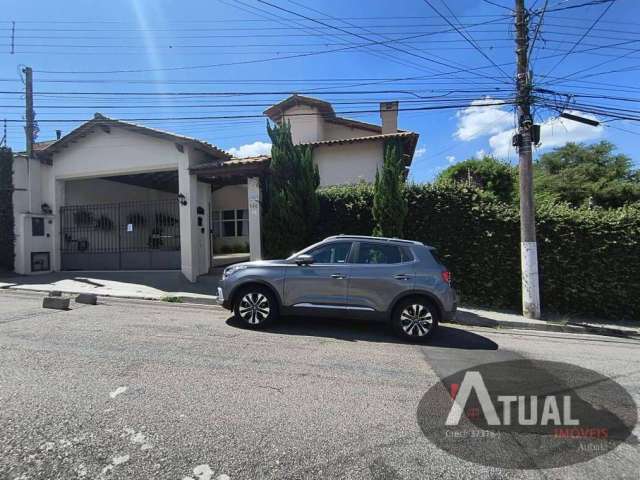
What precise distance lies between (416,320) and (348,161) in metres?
11.3

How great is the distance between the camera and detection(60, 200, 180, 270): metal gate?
1258 centimetres

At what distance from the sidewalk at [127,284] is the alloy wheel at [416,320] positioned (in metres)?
5.07

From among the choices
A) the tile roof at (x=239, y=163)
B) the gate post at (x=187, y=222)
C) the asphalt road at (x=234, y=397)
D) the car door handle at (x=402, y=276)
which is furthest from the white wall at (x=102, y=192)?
the car door handle at (x=402, y=276)

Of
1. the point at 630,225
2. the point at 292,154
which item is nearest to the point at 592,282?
the point at 630,225

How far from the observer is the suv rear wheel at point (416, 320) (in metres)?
6.26

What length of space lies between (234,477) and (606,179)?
111ft

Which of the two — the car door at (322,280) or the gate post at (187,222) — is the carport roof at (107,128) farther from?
the car door at (322,280)

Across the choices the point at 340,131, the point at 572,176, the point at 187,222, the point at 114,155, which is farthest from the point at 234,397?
the point at 572,176

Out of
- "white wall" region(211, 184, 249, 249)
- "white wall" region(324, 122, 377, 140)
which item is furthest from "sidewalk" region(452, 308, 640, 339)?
"white wall" region(211, 184, 249, 249)

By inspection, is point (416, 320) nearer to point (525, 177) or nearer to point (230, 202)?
point (525, 177)

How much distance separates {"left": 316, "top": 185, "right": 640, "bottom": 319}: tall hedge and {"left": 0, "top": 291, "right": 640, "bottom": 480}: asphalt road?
255 cm

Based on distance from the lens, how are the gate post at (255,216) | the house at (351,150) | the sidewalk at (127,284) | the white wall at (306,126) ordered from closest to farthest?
the sidewalk at (127,284), the gate post at (255,216), the house at (351,150), the white wall at (306,126)

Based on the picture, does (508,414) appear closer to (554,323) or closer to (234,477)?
(234,477)

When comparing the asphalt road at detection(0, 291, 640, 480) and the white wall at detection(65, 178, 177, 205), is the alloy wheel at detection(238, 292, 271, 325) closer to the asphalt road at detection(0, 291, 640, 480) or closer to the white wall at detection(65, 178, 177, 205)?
the asphalt road at detection(0, 291, 640, 480)
